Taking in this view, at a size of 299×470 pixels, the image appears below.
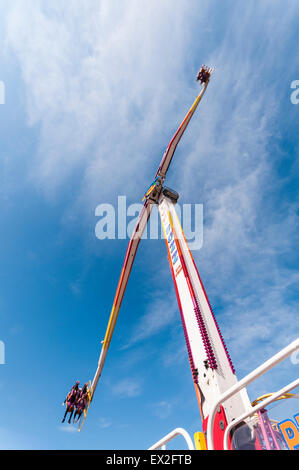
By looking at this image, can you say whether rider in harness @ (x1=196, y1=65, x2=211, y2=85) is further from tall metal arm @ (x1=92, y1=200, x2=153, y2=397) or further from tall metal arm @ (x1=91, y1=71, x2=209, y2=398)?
tall metal arm @ (x1=92, y1=200, x2=153, y2=397)

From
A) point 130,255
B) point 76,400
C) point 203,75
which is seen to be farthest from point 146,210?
point 76,400

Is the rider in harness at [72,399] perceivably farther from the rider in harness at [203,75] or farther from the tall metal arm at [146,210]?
the rider in harness at [203,75]

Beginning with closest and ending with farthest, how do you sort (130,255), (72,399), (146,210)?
(130,255) < (146,210) < (72,399)

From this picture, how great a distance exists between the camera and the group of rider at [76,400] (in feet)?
53.7

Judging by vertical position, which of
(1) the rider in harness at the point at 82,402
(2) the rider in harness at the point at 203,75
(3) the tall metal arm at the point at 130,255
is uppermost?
(2) the rider in harness at the point at 203,75

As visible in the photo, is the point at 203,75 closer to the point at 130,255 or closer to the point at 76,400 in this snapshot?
the point at 130,255

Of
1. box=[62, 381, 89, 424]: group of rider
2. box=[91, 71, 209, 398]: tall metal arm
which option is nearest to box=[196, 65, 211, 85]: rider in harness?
box=[91, 71, 209, 398]: tall metal arm

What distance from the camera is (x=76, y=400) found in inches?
658

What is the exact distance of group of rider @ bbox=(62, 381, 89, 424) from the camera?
16.4 metres

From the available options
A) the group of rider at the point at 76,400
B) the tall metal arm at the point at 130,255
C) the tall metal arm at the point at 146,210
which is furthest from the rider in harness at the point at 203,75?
the group of rider at the point at 76,400
